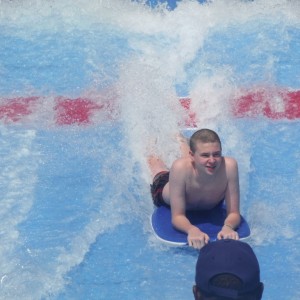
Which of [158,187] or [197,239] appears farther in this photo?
[158,187]

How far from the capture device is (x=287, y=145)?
14.8ft

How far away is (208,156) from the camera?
128 inches

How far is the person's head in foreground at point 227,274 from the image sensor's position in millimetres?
1525

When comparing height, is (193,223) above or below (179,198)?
below

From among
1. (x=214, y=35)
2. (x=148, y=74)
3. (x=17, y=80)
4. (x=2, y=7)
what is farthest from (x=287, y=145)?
(x=2, y=7)

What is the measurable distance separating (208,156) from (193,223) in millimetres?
473

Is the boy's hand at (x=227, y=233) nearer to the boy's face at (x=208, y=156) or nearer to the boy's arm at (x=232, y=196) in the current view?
the boy's arm at (x=232, y=196)

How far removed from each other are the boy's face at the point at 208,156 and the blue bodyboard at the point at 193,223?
351 mm

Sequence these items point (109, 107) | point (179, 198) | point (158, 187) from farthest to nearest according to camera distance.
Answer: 1. point (109, 107)
2. point (158, 187)
3. point (179, 198)

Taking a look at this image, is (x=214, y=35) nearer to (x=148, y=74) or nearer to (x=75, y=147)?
(x=148, y=74)

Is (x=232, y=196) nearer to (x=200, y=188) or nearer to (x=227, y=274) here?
(x=200, y=188)

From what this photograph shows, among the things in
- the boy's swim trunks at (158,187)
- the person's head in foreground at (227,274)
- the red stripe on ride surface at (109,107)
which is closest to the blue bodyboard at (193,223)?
the boy's swim trunks at (158,187)

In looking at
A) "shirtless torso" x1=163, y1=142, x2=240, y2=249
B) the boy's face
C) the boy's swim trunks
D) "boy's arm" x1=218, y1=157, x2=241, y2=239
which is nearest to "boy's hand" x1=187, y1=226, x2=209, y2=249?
"shirtless torso" x1=163, y1=142, x2=240, y2=249

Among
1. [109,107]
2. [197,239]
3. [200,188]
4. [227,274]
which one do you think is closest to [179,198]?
[200,188]
